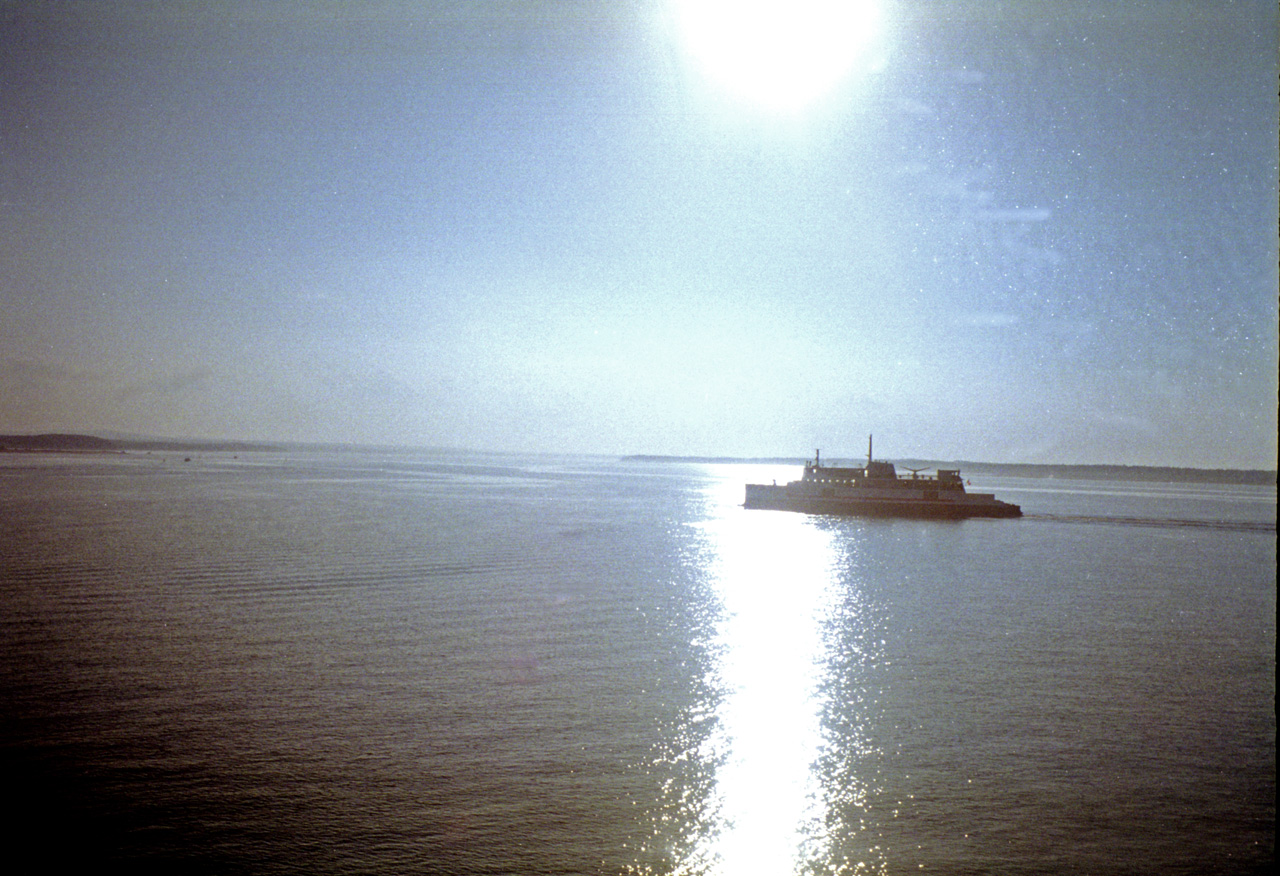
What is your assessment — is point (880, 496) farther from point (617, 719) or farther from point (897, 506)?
point (617, 719)

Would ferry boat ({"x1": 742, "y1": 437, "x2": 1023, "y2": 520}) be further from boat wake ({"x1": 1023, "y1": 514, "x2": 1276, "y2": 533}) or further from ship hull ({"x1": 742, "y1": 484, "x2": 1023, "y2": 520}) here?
boat wake ({"x1": 1023, "y1": 514, "x2": 1276, "y2": 533})

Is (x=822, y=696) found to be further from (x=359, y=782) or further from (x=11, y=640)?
(x=11, y=640)

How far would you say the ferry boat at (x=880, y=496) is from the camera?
303ft

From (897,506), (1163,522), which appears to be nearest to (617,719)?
(897,506)

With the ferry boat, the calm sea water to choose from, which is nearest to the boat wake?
the ferry boat

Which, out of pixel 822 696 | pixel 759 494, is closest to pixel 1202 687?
pixel 822 696

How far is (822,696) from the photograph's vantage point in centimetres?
2139

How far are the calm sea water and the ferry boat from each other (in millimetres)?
49432

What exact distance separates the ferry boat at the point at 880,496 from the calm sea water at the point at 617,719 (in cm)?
4943

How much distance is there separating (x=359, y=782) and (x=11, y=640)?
16.7m

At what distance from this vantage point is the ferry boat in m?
92.4

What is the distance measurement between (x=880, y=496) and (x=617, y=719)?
8223cm

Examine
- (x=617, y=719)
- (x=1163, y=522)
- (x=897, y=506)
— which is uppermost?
(x=897, y=506)

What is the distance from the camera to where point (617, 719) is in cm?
1873
